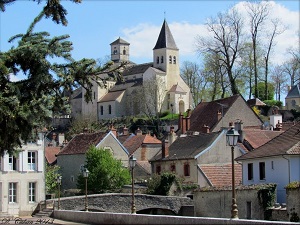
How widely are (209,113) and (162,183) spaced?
2169 cm

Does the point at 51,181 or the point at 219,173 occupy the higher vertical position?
the point at 219,173

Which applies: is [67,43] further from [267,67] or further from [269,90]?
[269,90]

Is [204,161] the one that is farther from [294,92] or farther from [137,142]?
[294,92]

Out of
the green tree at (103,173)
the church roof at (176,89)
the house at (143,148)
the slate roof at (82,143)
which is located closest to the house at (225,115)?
the house at (143,148)

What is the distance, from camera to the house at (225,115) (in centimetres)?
6888

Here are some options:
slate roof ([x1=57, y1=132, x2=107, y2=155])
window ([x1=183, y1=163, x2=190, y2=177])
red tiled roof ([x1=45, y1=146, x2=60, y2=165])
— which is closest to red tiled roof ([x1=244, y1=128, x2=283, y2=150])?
window ([x1=183, y1=163, x2=190, y2=177])

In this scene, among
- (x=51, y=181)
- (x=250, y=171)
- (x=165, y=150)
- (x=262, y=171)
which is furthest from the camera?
(x=165, y=150)

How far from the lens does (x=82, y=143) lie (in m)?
62.6

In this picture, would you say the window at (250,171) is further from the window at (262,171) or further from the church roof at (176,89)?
the church roof at (176,89)

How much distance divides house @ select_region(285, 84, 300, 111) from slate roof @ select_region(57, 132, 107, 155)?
157 feet

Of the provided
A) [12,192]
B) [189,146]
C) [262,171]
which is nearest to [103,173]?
[189,146]

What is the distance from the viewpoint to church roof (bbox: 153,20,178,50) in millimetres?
127581

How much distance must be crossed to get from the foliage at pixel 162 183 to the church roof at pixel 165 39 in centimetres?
7720

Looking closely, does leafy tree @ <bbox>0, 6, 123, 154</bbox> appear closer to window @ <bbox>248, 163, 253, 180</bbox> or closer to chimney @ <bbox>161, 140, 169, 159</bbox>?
window @ <bbox>248, 163, 253, 180</bbox>
